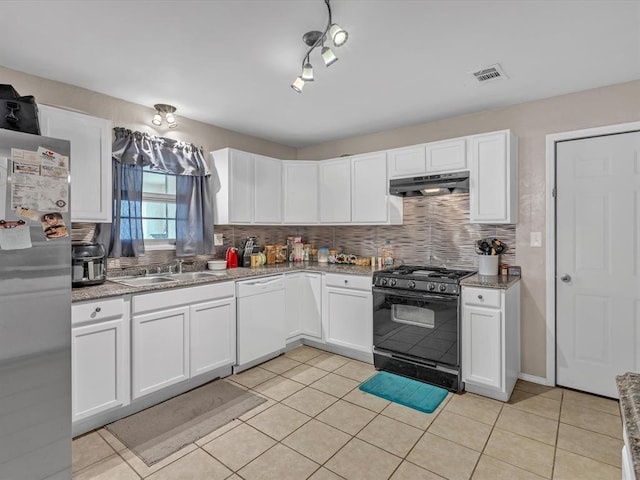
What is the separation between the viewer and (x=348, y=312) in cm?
358

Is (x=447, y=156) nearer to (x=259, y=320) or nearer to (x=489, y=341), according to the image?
(x=489, y=341)

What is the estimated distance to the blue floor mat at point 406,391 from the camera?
8.82ft

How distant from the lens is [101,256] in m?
2.63

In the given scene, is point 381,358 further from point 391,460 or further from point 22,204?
point 22,204

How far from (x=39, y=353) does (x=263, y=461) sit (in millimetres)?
1348

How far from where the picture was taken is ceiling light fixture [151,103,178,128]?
3.18 m

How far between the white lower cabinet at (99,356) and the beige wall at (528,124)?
1.69 meters

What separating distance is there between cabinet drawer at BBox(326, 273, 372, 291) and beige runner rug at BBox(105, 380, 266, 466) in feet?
4.55

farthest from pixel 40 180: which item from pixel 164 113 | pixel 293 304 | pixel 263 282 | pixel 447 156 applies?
pixel 447 156

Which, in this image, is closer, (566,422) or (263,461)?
(263,461)

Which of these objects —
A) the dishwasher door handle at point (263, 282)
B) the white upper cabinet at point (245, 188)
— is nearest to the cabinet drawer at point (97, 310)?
the dishwasher door handle at point (263, 282)

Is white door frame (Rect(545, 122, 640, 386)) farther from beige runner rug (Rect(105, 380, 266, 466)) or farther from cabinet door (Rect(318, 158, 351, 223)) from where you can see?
beige runner rug (Rect(105, 380, 266, 466))

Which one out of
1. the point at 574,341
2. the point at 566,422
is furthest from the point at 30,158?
the point at 574,341

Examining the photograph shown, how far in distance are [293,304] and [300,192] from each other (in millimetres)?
1388
